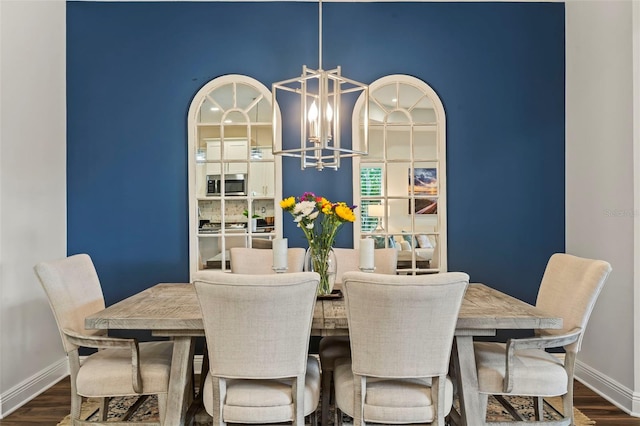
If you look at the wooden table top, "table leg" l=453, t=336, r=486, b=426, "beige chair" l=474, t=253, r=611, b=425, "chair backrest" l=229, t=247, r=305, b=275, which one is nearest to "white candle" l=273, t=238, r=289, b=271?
the wooden table top

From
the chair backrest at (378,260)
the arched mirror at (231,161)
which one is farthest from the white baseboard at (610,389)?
the arched mirror at (231,161)

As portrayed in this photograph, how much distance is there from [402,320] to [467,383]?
22.3 inches

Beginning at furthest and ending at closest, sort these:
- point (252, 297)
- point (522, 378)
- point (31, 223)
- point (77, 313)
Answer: point (31, 223), point (77, 313), point (522, 378), point (252, 297)

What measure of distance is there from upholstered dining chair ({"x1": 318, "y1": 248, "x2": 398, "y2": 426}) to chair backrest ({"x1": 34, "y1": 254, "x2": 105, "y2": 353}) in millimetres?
1213

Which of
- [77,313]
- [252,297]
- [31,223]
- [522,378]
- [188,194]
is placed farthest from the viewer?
[188,194]

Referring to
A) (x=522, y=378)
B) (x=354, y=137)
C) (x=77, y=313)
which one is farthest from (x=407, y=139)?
(x=77, y=313)

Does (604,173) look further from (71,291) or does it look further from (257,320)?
(71,291)

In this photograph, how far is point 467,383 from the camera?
202 centimetres

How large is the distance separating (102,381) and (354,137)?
2386 millimetres

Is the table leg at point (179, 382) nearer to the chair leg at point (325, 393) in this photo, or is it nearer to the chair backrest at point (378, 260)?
the chair leg at point (325, 393)

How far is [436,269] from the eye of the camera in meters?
3.59

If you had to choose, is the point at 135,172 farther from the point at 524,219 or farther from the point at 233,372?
the point at 524,219

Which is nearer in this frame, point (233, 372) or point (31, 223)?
point (233, 372)

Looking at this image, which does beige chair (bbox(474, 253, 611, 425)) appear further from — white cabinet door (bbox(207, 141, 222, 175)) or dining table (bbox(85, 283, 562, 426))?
white cabinet door (bbox(207, 141, 222, 175))
